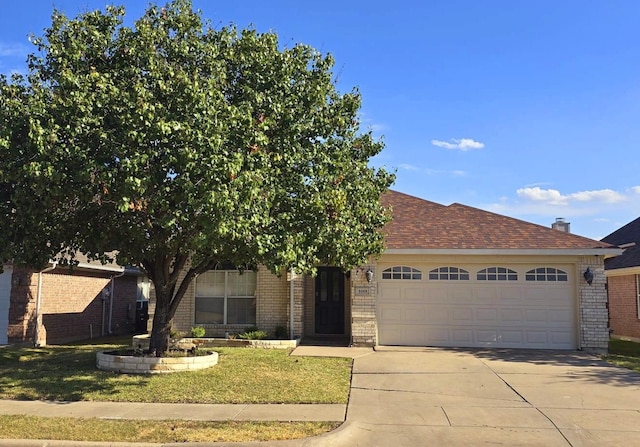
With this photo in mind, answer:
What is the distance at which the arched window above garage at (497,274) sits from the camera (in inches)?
599

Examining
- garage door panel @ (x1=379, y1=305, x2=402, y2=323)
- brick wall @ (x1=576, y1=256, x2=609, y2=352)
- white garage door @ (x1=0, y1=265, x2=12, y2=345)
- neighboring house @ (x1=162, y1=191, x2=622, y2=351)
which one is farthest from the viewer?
white garage door @ (x1=0, y1=265, x2=12, y2=345)

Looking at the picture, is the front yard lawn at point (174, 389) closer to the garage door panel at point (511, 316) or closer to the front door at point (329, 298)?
the front door at point (329, 298)

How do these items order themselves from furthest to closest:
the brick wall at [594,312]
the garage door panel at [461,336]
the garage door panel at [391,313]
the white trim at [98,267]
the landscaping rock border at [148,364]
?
the white trim at [98,267], the garage door panel at [391,313], the garage door panel at [461,336], the brick wall at [594,312], the landscaping rock border at [148,364]

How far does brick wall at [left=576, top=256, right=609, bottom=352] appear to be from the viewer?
14.6m

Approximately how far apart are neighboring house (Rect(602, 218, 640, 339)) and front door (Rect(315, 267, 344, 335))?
10.2 m

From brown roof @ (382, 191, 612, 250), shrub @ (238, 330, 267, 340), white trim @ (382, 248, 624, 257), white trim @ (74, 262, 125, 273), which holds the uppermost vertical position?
brown roof @ (382, 191, 612, 250)

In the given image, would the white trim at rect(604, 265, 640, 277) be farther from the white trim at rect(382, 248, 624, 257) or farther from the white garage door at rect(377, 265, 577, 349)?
the white garage door at rect(377, 265, 577, 349)

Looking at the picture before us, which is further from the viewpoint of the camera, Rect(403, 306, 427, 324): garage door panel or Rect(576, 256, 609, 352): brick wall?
Rect(403, 306, 427, 324): garage door panel

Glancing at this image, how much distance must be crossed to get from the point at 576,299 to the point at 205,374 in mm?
10342

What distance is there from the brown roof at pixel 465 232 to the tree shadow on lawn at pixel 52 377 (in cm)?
817

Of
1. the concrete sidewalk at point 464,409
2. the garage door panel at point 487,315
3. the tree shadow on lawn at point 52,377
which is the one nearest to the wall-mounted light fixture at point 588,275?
the garage door panel at point 487,315

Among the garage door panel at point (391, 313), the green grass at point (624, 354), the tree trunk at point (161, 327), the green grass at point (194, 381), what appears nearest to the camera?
the green grass at point (194, 381)

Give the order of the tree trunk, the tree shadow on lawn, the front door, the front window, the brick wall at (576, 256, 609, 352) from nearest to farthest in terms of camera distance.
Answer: the tree shadow on lawn < the tree trunk < the brick wall at (576, 256, 609, 352) < the front window < the front door

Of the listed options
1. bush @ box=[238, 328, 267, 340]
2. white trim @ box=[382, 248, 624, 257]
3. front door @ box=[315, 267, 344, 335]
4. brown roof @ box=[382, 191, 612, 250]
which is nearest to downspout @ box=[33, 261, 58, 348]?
bush @ box=[238, 328, 267, 340]
